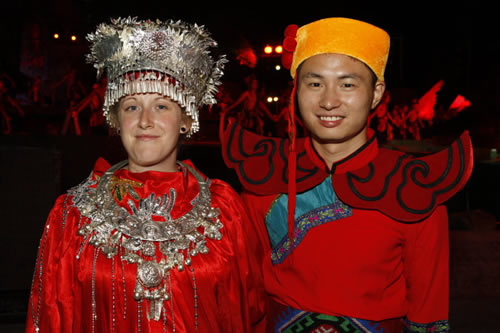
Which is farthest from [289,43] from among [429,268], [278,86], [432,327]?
[278,86]

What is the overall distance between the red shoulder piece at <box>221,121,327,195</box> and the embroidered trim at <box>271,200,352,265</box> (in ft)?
0.34

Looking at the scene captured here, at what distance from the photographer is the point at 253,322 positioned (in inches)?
78.2

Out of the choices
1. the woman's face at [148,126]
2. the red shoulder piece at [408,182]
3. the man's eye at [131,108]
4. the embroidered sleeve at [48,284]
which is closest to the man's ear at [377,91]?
the red shoulder piece at [408,182]

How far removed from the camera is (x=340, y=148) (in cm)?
190

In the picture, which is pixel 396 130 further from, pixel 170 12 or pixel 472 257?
pixel 472 257

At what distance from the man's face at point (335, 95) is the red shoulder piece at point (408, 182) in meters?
0.18

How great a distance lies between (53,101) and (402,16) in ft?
32.8

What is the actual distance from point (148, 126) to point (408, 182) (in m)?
0.98

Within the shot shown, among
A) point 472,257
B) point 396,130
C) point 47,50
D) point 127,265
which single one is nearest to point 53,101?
point 47,50

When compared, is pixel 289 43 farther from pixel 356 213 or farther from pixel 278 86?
pixel 278 86

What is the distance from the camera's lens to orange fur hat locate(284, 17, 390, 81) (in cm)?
179

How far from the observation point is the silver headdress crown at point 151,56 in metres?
1.72

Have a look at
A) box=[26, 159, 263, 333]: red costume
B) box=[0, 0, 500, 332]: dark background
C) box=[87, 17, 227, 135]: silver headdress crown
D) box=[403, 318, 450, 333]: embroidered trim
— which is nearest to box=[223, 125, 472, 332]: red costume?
box=[403, 318, 450, 333]: embroidered trim

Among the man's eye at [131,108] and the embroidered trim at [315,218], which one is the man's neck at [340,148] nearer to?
the embroidered trim at [315,218]
